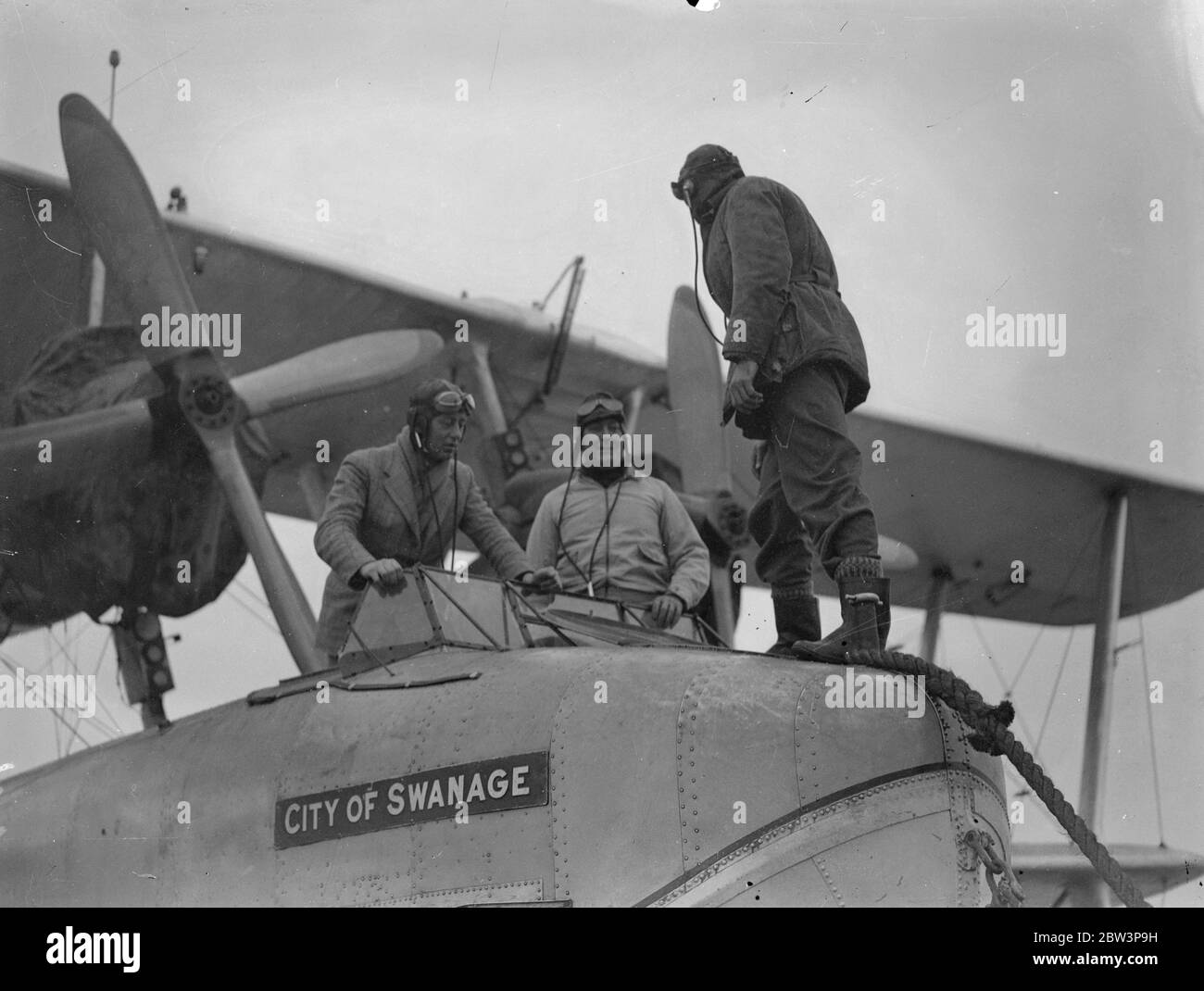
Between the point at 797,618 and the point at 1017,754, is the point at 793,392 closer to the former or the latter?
the point at 797,618

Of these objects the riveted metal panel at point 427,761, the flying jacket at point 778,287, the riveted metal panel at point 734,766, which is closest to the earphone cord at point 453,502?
the riveted metal panel at point 427,761

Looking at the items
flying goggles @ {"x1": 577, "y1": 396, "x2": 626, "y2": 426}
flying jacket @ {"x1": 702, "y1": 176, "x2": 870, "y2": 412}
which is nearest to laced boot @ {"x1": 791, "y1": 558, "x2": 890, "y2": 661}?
flying jacket @ {"x1": 702, "y1": 176, "x2": 870, "y2": 412}

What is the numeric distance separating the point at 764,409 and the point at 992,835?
4.80ft

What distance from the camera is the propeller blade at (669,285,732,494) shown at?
1081 centimetres

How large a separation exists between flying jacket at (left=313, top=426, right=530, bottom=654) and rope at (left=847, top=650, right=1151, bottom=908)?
2.23 metres

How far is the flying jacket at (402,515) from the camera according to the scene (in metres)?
5.89

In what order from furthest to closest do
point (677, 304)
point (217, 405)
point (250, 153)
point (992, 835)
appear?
point (677, 304)
point (217, 405)
point (250, 153)
point (992, 835)

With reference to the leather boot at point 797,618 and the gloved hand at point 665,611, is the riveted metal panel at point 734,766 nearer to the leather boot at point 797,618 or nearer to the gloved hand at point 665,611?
the leather boot at point 797,618

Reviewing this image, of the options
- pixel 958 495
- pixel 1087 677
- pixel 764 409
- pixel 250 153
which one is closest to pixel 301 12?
pixel 250 153

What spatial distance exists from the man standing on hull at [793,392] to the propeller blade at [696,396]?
564 cm

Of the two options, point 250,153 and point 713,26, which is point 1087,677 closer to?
point 713,26

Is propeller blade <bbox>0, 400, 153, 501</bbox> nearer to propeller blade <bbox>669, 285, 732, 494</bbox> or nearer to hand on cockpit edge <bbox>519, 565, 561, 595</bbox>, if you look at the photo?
propeller blade <bbox>669, 285, 732, 494</bbox>

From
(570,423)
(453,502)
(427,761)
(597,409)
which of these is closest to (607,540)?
(597,409)

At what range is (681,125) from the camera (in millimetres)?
7527
